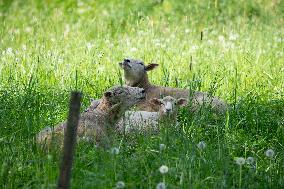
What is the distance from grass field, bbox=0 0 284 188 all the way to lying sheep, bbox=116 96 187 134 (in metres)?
0.23

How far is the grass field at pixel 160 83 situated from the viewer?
5.37 metres

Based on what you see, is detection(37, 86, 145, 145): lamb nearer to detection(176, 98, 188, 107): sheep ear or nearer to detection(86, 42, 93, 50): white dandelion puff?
detection(176, 98, 188, 107): sheep ear

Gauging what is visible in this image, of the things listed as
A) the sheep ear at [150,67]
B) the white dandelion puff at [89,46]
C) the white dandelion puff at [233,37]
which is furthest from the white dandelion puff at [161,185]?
the white dandelion puff at [233,37]

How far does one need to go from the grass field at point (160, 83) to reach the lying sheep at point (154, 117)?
0.75ft

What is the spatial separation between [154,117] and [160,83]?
2.29m

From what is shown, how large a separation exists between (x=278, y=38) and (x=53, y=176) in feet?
26.7

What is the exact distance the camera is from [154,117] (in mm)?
7684

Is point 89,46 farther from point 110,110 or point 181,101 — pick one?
point 110,110

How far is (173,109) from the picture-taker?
750 centimetres

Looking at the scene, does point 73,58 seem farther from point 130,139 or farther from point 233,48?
point 130,139

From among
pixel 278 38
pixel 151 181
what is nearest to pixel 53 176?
pixel 151 181

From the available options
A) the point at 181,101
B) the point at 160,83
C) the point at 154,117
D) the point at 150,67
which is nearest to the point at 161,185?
the point at 154,117

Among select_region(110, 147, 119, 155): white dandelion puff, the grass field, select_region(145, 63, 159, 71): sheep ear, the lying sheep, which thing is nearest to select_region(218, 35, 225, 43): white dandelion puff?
the grass field

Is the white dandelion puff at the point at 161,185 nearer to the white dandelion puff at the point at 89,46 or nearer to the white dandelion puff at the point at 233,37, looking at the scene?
the white dandelion puff at the point at 89,46
